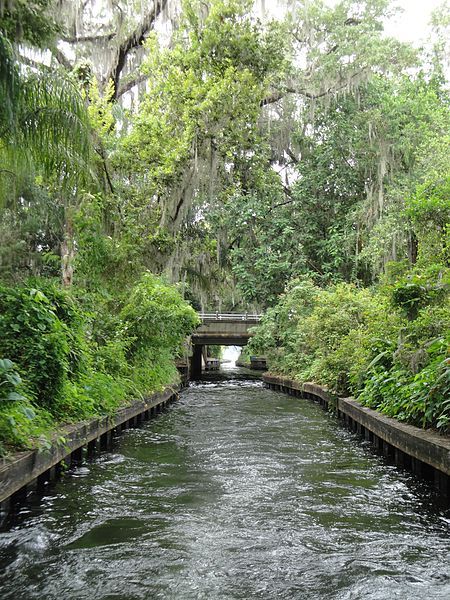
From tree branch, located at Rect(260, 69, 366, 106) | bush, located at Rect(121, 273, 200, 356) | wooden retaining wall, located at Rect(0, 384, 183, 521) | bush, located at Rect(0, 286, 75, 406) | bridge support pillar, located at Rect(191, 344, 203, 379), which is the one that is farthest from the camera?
bridge support pillar, located at Rect(191, 344, 203, 379)

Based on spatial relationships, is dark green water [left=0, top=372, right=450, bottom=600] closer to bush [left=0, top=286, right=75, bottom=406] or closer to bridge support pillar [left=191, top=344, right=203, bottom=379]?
bush [left=0, top=286, right=75, bottom=406]

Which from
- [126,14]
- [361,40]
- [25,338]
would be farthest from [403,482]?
[361,40]

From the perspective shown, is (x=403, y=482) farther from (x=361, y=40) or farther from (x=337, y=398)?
(x=361, y=40)

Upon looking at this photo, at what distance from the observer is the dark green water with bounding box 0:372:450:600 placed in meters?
4.21

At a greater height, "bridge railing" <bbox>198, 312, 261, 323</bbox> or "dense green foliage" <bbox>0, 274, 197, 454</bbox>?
"bridge railing" <bbox>198, 312, 261, 323</bbox>

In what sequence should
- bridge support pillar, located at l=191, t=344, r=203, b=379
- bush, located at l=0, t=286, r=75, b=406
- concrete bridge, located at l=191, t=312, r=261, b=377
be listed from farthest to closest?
bridge support pillar, located at l=191, t=344, r=203, b=379 → concrete bridge, located at l=191, t=312, r=261, b=377 → bush, located at l=0, t=286, r=75, b=406

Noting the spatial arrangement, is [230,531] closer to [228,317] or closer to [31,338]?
[31,338]

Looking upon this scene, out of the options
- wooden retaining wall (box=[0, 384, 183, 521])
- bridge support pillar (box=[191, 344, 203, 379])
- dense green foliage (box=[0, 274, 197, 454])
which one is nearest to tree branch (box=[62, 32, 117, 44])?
dense green foliage (box=[0, 274, 197, 454])

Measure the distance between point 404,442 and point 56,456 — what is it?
428 centimetres

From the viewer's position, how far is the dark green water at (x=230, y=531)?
4.21 m

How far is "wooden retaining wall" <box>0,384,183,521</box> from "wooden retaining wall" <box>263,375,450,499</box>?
13.3 feet

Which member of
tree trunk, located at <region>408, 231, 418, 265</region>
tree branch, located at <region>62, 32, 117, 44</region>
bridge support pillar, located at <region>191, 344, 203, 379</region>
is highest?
tree branch, located at <region>62, 32, 117, 44</region>

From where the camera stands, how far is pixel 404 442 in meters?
7.73

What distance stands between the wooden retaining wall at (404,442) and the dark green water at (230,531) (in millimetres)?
266
